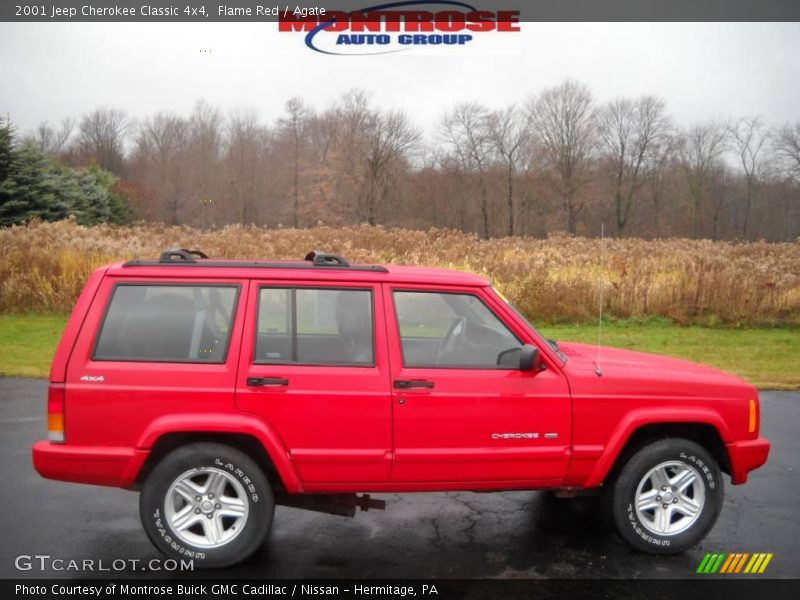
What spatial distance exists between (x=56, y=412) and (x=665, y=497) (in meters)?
3.97

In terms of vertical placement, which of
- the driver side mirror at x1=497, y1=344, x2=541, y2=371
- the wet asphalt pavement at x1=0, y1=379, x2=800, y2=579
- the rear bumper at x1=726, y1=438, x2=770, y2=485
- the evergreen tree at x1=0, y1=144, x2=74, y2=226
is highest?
the evergreen tree at x1=0, y1=144, x2=74, y2=226

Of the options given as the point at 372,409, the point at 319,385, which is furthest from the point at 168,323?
the point at 372,409

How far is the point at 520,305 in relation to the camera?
50.6ft

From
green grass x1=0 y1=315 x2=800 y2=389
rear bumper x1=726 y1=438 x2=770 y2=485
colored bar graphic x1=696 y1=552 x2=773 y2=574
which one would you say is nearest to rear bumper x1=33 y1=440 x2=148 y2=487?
colored bar graphic x1=696 y1=552 x2=773 y2=574

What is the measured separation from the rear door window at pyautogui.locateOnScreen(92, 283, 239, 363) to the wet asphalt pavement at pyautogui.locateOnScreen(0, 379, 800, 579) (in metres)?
1.35

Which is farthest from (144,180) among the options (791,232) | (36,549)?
(36,549)

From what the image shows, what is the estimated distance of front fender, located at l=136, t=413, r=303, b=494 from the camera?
4.43m

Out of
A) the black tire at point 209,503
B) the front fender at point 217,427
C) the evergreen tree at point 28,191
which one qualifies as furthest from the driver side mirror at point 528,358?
the evergreen tree at point 28,191

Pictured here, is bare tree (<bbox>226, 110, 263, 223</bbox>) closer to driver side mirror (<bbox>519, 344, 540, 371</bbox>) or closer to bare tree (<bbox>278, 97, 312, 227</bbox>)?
bare tree (<bbox>278, 97, 312, 227</bbox>)

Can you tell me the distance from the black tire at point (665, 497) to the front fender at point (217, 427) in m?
2.27

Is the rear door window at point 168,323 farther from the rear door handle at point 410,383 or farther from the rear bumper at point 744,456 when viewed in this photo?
the rear bumper at point 744,456

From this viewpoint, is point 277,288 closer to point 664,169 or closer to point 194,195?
point 194,195

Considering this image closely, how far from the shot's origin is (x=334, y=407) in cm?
452

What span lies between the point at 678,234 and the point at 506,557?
147 feet
